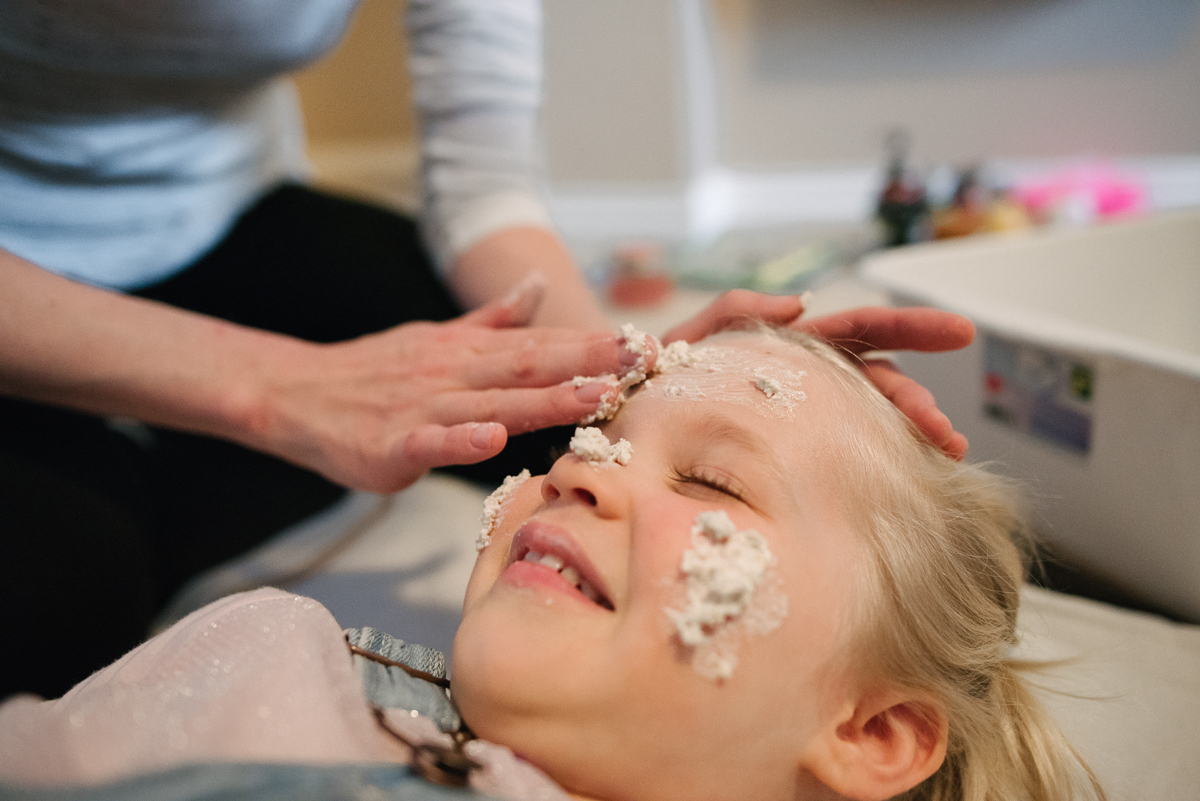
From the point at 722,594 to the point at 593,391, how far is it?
0.63ft

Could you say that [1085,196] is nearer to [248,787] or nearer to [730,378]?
[730,378]

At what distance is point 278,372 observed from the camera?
29.8 inches

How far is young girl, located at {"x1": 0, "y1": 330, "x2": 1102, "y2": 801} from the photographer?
0.46 metres

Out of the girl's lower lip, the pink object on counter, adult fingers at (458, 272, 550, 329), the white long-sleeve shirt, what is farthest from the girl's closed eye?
the pink object on counter

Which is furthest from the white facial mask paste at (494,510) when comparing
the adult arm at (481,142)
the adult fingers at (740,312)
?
the adult arm at (481,142)

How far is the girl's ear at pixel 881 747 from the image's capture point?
506mm

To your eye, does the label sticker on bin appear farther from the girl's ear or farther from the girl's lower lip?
the girl's lower lip

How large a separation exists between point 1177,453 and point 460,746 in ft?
2.27

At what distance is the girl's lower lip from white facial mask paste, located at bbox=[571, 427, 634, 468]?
8cm

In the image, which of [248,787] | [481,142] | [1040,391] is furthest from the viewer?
[481,142]

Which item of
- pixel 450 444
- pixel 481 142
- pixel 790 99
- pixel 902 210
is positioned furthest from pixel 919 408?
pixel 790 99

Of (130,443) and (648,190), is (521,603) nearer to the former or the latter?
(130,443)

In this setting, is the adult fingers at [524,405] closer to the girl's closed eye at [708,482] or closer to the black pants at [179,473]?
the girl's closed eye at [708,482]

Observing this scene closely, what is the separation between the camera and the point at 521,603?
49 cm
